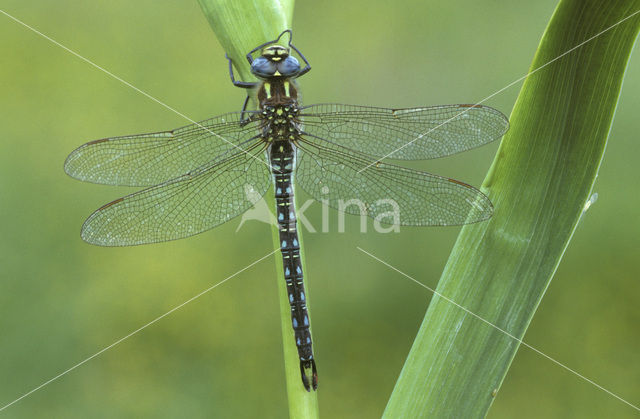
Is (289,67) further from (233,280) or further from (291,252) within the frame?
(233,280)

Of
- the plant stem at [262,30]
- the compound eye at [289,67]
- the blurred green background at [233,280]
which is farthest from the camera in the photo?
the blurred green background at [233,280]

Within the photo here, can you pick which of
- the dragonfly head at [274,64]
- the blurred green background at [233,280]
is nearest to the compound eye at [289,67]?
the dragonfly head at [274,64]

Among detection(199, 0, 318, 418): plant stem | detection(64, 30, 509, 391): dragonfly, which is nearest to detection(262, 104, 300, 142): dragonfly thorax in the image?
detection(64, 30, 509, 391): dragonfly

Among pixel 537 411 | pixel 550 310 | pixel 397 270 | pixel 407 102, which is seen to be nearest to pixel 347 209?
pixel 397 270

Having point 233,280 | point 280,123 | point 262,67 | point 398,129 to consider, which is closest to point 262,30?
point 262,67

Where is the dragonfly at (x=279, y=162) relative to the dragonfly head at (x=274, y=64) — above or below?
below

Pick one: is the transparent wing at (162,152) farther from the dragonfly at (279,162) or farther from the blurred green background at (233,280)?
the blurred green background at (233,280)

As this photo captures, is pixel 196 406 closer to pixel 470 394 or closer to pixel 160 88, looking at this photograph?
pixel 160 88

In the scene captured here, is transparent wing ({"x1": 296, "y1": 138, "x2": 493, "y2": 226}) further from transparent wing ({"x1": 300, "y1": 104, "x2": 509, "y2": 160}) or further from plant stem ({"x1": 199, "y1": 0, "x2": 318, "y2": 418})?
plant stem ({"x1": 199, "y1": 0, "x2": 318, "y2": 418})
